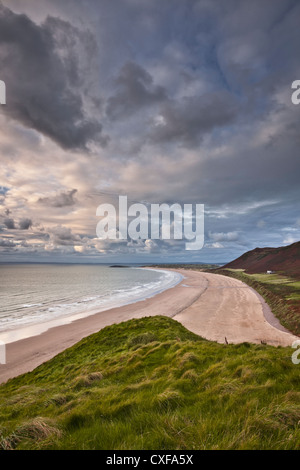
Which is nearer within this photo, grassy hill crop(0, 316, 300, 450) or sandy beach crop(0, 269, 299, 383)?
grassy hill crop(0, 316, 300, 450)

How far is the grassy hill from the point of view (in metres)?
3.60

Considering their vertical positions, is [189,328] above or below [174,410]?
below

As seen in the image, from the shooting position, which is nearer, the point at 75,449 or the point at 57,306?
the point at 75,449

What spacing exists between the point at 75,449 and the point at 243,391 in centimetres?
408

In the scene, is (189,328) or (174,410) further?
(189,328)

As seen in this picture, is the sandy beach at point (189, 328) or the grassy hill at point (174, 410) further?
the sandy beach at point (189, 328)

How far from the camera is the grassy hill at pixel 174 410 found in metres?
3.60

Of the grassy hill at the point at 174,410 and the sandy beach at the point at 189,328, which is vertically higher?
the grassy hill at the point at 174,410

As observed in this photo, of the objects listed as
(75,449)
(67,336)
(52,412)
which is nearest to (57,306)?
(67,336)

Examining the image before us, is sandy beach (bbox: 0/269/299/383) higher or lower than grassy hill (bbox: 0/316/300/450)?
lower

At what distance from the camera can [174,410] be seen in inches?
192

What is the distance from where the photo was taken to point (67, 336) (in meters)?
26.8
